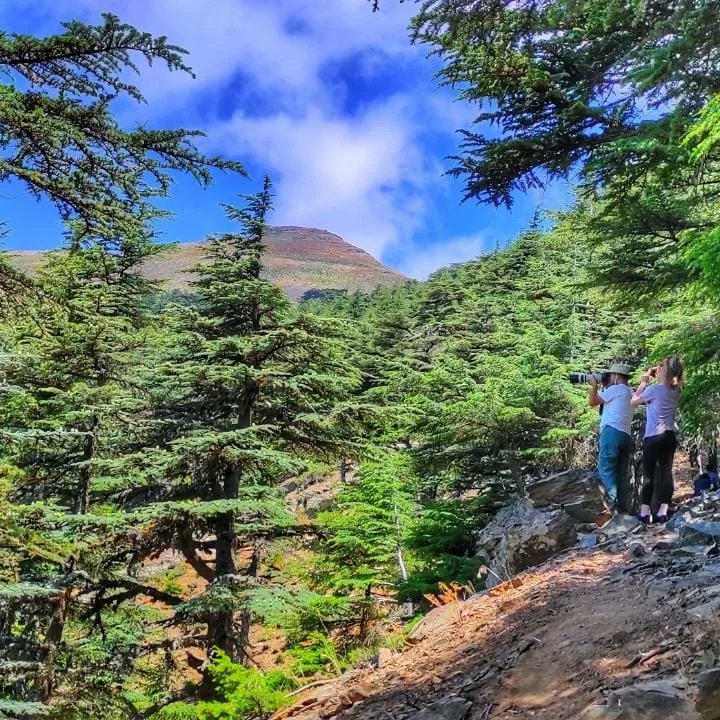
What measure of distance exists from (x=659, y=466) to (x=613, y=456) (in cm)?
52

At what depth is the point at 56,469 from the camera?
13.2 metres

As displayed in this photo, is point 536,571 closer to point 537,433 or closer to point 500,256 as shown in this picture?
point 537,433

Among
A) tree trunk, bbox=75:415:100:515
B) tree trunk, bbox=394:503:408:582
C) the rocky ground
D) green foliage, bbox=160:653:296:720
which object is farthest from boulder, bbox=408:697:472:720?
tree trunk, bbox=394:503:408:582

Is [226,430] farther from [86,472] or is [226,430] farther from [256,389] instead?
[86,472]

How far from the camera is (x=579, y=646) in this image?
368cm

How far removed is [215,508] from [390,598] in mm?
6360

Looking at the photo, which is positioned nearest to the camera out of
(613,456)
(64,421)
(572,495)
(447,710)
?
(447,710)

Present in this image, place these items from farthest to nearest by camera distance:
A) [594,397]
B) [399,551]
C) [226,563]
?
[399,551] < [226,563] < [594,397]

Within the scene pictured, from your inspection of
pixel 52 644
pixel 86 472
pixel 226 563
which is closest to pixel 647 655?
pixel 226 563

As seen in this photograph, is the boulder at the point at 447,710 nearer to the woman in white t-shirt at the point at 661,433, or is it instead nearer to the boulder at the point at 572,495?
the woman in white t-shirt at the point at 661,433

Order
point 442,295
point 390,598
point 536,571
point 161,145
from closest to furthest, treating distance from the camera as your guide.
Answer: point 161,145 < point 536,571 < point 390,598 < point 442,295

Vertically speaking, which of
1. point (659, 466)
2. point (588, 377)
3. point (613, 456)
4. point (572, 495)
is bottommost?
point (572, 495)

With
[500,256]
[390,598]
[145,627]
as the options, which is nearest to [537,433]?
[390,598]

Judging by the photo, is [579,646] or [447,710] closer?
[447,710]
